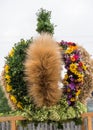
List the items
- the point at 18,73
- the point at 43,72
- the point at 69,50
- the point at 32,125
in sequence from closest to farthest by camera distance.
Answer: the point at 43,72
the point at 18,73
the point at 32,125
the point at 69,50

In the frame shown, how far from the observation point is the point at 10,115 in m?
10.1

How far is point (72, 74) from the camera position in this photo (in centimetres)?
978

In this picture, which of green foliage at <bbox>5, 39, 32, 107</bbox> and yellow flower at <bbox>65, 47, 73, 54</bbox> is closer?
green foliage at <bbox>5, 39, 32, 107</bbox>

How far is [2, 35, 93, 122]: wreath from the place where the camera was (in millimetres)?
9516

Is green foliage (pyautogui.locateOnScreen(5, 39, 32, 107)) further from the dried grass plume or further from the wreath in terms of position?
the dried grass plume

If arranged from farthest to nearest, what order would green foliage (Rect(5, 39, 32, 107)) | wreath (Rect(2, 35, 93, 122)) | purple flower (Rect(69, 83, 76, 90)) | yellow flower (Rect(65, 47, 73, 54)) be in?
yellow flower (Rect(65, 47, 73, 54)), purple flower (Rect(69, 83, 76, 90)), green foliage (Rect(5, 39, 32, 107)), wreath (Rect(2, 35, 93, 122))

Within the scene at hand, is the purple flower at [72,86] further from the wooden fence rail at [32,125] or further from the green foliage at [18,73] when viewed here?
the green foliage at [18,73]

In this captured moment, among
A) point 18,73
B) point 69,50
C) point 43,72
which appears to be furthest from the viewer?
point 69,50

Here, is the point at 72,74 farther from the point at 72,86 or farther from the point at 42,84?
the point at 42,84

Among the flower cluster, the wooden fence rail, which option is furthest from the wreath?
the wooden fence rail

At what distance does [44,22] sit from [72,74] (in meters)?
1.04

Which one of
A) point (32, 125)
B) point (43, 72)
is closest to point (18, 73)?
point (43, 72)

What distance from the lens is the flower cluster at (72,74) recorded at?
9.71 m

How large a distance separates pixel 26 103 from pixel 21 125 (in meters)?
0.41
